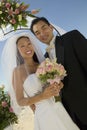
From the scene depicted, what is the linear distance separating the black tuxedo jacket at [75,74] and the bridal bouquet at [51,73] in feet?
0.49

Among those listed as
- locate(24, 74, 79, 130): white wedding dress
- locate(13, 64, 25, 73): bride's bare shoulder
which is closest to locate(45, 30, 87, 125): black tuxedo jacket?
locate(24, 74, 79, 130): white wedding dress

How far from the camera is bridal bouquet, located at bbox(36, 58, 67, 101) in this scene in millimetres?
5113

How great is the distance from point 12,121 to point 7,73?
261 centimetres

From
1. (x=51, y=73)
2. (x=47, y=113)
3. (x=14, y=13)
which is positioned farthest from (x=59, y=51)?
(x=14, y=13)

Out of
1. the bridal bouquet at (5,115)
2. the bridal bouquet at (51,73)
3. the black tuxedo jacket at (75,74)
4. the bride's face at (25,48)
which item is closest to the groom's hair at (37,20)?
the bride's face at (25,48)

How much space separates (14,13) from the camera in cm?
607

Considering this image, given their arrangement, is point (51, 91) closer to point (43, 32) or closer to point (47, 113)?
point (47, 113)

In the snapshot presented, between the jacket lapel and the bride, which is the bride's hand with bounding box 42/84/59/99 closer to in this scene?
the bride

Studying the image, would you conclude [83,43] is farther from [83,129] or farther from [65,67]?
[83,129]

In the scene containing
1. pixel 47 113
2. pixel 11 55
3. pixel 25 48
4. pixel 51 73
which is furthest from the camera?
pixel 11 55

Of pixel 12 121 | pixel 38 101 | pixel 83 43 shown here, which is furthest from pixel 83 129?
pixel 12 121

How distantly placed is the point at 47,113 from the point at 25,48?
3.60 ft

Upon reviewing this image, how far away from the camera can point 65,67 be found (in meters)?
5.27

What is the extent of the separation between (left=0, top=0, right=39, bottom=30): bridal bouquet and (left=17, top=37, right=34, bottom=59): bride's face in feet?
1.69
